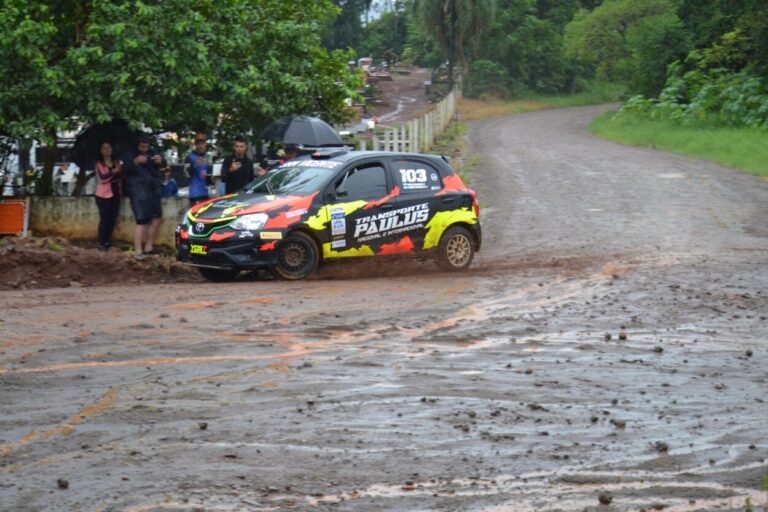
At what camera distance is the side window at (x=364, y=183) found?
15078 millimetres

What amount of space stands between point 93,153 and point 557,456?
12.3 metres

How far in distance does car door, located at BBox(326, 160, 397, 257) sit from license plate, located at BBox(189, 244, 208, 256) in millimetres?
1470

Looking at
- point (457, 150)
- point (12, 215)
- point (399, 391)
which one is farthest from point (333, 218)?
point (457, 150)

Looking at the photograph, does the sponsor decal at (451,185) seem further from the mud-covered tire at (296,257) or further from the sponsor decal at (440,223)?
the mud-covered tire at (296,257)

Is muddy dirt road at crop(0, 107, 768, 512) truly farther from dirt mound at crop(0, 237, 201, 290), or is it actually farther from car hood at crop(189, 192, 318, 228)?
dirt mound at crop(0, 237, 201, 290)

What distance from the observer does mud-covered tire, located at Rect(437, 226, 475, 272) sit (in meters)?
15.8

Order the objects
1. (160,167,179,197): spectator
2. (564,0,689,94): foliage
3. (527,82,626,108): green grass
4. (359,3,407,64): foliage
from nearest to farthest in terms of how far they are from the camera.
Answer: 1. (160,167,179,197): spectator
2. (564,0,689,94): foliage
3. (527,82,626,108): green grass
4. (359,3,407,64): foliage

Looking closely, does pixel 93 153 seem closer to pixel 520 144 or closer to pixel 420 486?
pixel 420 486

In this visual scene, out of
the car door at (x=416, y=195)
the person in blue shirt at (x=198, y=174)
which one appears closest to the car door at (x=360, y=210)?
the car door at (x=416, y=195)

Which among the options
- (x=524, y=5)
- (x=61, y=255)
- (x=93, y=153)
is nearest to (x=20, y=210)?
(x=93, y=153)

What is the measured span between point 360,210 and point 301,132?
9.62 feet

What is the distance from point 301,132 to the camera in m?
17.5

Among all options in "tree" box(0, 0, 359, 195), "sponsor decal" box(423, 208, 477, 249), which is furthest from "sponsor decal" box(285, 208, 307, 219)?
"tree" box(0, 0, 359, 195)

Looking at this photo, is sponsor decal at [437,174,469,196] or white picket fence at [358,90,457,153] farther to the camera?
white picket fence at [358,90,457,153]
